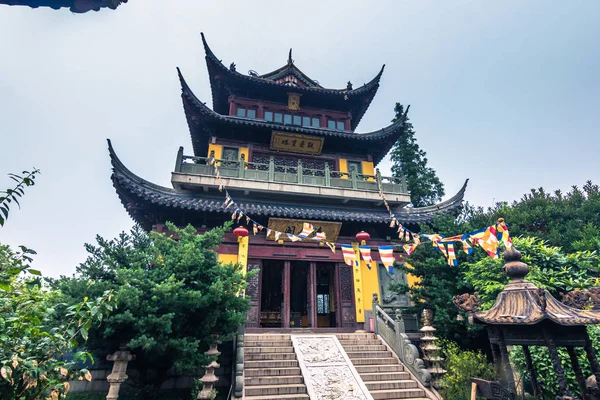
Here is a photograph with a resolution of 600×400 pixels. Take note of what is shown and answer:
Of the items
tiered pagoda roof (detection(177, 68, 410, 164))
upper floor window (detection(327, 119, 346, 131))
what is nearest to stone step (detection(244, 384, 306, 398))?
tiered pagoda roof (detection(177, 68, 410, 164))

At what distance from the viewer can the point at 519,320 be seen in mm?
4188

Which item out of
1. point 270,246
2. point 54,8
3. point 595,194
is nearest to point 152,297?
point 54,8

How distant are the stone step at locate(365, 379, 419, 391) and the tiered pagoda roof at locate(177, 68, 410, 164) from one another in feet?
33.3

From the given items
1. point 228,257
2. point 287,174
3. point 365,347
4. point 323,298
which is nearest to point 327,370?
point 365,347

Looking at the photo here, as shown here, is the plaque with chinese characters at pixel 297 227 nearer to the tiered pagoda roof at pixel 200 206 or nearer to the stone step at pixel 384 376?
the tiered pagoda roof at pixel 200 206

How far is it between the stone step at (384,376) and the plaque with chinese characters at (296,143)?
32.2ft

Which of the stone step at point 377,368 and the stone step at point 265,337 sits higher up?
the stone step at point 265,337

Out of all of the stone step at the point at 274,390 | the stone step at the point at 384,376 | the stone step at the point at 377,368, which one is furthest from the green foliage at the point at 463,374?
the stone step at the point at 274,390

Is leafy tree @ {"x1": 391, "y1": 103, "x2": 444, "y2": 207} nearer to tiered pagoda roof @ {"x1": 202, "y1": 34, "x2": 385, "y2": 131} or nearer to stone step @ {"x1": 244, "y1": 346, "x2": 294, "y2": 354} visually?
tiered pagoda roof @ {"x1": 202, "y1": 34, "x2": 385, "y2": 131}

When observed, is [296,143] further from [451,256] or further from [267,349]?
[267,349]

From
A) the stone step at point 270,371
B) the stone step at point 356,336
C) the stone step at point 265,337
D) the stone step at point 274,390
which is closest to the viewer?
the stone step at point 274,390

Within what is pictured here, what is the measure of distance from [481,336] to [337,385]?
414cm

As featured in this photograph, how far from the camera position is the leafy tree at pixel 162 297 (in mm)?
5652

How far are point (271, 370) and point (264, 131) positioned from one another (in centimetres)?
995
